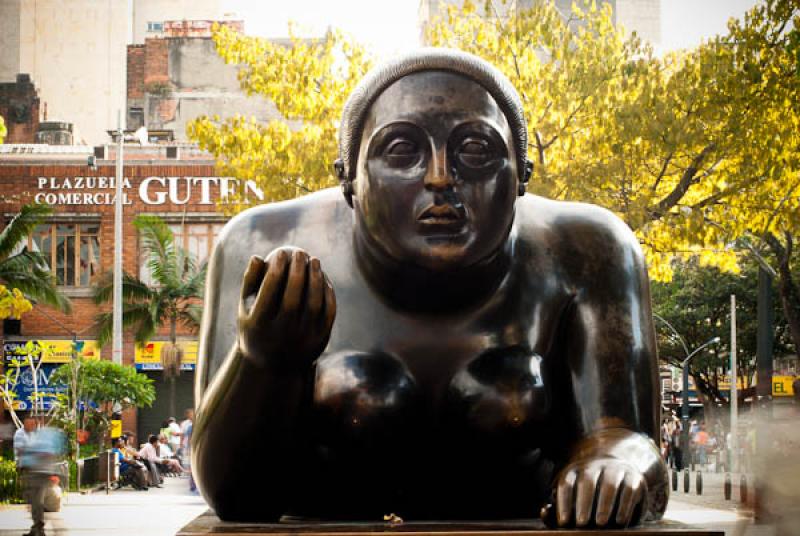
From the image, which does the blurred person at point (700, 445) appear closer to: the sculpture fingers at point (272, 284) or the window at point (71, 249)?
the window at point (71, 249)

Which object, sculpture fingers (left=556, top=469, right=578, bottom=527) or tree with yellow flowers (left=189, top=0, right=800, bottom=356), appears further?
tree with yellow flowers (left=189, top=0, right=800, bottom=356)

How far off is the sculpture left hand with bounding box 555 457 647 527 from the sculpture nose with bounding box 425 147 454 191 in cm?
59

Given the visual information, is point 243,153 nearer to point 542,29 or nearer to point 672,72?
point 542,29

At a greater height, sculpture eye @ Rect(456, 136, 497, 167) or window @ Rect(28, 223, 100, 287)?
window @ Rect(28, 223, 100, 287)

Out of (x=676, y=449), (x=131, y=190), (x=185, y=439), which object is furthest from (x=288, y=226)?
(x=131, y=190)

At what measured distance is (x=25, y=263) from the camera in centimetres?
2617

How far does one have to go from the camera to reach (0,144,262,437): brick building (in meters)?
42.3

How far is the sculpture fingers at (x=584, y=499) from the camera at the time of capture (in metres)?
2.30

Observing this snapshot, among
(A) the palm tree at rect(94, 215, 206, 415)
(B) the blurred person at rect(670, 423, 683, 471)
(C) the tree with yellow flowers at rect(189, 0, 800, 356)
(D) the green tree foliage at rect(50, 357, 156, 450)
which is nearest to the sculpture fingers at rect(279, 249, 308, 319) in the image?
(C) the tree with yellow flowers at rect(189, 0, 800, 356)

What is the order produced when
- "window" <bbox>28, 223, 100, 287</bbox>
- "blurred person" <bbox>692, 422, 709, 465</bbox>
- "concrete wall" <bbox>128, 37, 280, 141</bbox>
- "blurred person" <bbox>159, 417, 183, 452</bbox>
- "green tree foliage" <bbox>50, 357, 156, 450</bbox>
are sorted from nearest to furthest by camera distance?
"green tree foliage" <bbox>50, 357, 156, 450</bbox> < "blurred person" <bbox>159, 417, 183, 452</bbox> < "window" <bbox>28, 223, 100, 287</bbox> < "blurred person" <bbox>692, 422, 709, 465</bbox> < "concrete wall" <bbox>128, 37, 280, 141</bbox>

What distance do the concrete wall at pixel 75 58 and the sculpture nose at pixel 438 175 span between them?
51937 millimetres

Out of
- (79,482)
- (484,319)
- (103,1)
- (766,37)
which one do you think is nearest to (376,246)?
(484,319)

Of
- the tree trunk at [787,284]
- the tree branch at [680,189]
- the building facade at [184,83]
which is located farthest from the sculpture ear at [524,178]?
the building facade at [184,83]

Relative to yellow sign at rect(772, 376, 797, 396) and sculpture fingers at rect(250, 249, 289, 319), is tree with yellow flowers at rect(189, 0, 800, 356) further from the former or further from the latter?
yellow sign at rect(772, 376, 797, 396)
